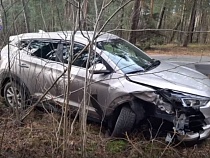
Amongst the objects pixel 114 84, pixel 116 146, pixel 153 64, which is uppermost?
pixel 153 64

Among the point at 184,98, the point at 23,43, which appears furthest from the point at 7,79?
the point at 184,98

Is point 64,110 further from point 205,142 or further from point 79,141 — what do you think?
point 205,142

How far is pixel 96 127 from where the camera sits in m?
4.46

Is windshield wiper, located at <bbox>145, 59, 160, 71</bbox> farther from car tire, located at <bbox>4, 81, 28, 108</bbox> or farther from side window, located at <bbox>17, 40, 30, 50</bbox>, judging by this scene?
side window, located at <bbox>17, 40, 30, 50</bbox>

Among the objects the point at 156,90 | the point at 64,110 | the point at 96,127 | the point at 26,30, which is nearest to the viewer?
the point at 64,110

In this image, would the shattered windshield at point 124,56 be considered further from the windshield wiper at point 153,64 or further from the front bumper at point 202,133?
the front bumper at point 202,133

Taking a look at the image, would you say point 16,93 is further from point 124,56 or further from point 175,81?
point 175,81

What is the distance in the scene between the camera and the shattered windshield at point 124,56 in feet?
14.1

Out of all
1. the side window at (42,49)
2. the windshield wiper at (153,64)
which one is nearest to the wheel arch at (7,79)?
the side window at (42,49)

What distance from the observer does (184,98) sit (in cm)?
372

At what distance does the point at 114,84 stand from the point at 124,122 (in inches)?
23.6

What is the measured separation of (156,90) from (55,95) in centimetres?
158

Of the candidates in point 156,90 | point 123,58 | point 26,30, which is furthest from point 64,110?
point 26,30

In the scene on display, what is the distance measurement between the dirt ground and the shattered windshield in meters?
1.07
